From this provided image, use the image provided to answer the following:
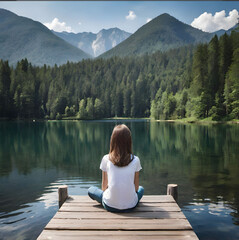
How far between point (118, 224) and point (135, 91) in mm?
177018

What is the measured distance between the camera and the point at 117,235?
16.8 ft

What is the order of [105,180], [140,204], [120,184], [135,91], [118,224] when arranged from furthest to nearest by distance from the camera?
[135,91]
[140,204]
[105,180]
[120,184]
[118,224]

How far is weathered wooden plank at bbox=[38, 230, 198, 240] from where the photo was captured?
506cm

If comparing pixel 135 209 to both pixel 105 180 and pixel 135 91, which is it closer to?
pixel 105 180

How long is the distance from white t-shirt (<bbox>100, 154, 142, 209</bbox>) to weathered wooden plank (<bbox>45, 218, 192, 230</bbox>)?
474 millimetres

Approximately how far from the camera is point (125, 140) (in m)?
5.79

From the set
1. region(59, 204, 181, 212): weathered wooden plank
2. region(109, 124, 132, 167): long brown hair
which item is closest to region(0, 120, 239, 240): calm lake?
region(59, 204, 181, 212): weathered wooden plank

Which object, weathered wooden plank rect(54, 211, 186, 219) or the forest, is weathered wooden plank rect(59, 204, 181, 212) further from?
the forest

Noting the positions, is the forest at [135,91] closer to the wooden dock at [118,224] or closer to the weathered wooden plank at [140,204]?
the weathered wooden plank at [140,204]

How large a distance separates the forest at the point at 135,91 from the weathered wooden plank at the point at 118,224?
64.4 meters

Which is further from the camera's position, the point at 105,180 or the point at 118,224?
the point at 105,180

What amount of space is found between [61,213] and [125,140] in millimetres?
2499

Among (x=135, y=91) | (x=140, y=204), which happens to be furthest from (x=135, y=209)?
(x=135, y=91)

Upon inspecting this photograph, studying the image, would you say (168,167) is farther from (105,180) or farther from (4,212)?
(105,180)
